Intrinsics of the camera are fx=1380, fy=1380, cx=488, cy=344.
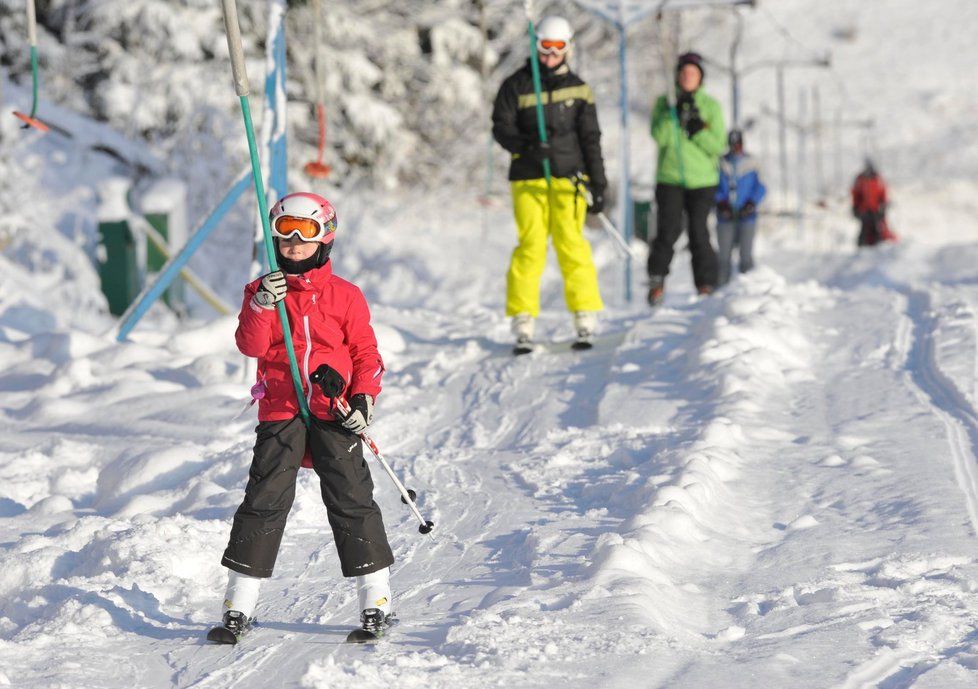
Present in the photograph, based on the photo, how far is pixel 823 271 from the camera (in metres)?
17.1

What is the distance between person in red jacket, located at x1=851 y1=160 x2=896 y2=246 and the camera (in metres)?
19.0

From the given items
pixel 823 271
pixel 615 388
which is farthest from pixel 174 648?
pixel 823 271

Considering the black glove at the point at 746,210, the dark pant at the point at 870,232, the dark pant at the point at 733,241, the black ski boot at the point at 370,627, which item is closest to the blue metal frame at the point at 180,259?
the black ski boot at the point at 370,627

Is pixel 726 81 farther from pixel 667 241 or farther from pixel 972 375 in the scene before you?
pixel 972 375

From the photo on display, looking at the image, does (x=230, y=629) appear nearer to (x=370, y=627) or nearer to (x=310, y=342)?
(x=370, y=627)

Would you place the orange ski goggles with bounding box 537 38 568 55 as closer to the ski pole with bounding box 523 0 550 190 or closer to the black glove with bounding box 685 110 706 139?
the ski pole with bounding box 523 0 550 190

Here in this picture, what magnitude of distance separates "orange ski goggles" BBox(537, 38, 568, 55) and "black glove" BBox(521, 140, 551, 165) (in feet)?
1.63

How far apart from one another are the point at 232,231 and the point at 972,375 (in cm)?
1261

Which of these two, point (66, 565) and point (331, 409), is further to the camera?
point (66, 565)

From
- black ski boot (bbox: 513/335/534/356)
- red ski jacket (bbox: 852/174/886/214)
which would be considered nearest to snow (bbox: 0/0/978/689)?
black ski boot (bbox: 513/335/534/356)

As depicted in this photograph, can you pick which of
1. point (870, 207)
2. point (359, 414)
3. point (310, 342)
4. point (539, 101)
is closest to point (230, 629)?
point (359, 414)

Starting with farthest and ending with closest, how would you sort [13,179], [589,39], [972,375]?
1. [589,39]
2. [13,179]
3. [972,375]

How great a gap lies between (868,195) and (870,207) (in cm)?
18

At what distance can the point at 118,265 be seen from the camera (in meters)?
11.5
